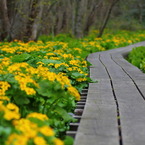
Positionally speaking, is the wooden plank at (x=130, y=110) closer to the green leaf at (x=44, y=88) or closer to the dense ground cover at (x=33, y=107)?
the dense ground cover at (x=33, y=107)

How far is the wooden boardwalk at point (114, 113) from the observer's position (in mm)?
2513

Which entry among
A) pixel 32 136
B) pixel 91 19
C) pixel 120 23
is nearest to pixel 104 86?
pixel 32 136

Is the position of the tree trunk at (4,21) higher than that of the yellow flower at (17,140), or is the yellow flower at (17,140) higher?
the tree trunk at (4,21)

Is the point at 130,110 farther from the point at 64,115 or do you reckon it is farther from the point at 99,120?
the point at 64,115

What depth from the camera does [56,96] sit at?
126 inches

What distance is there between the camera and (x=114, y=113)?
10.5 ft

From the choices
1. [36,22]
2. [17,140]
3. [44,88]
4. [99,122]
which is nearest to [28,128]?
[17,140]

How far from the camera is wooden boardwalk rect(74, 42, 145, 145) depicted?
2.51 metres

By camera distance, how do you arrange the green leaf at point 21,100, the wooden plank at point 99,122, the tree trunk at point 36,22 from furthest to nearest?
1. the tree trunk at point 36,22
2. the green leaf at point 21,100
3. the wooden plank at point 99,122

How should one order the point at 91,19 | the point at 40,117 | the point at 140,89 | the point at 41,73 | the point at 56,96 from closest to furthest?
the point at 40,117 → the point at 56,96 → the point at 41,73 → the point at 140,89 → the point at 91,19

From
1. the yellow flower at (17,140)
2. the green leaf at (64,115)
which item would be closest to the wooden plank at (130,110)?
the green leaf at (64,115)

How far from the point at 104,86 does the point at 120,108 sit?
1.30m

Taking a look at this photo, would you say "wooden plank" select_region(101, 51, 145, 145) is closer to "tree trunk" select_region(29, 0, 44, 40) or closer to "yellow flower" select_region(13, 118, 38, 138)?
"yellow flower" select_region(13, 118, 38, 138)

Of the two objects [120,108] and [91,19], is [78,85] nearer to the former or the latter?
[120,108]
